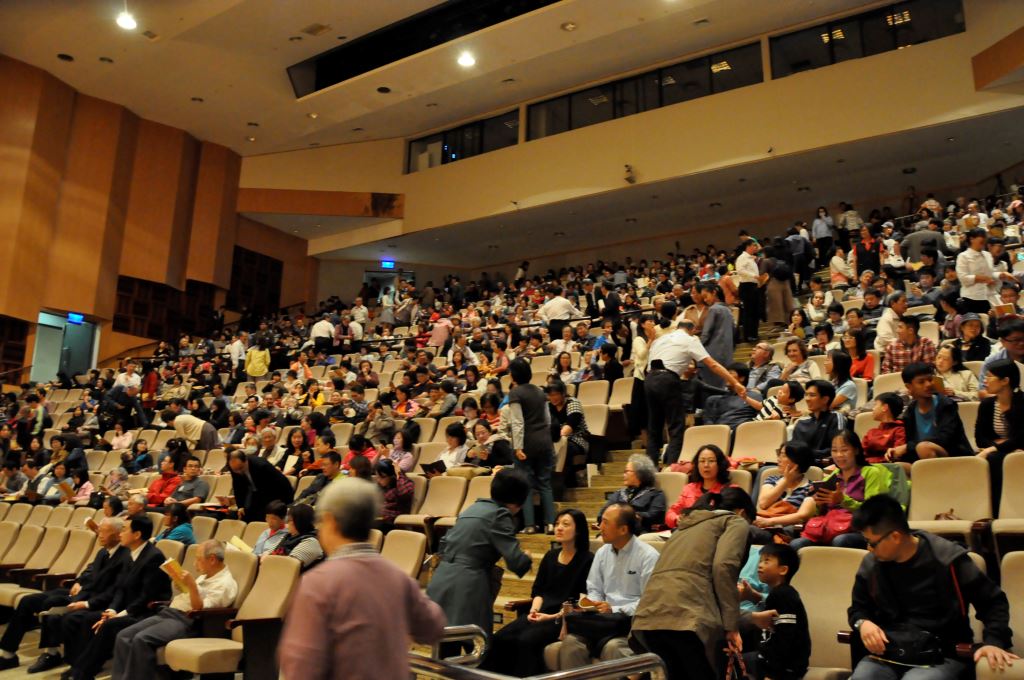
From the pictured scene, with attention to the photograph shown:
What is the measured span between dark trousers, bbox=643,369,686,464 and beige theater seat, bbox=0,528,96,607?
4.71 metres

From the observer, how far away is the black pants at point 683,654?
9.82 ft

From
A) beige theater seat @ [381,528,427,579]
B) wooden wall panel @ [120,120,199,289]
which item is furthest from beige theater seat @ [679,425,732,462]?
wooden wall panel @ [120,120,199,289]

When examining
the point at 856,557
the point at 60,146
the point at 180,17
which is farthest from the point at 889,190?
the point at 60,146

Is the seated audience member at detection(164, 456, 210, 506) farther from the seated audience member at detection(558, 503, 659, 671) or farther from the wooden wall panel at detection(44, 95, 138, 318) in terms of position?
the wooden wall panel at detection(44, 95, 138, 318)

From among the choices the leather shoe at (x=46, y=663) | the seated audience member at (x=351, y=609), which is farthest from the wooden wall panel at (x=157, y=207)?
the seated audience member at (x=351, y=609)

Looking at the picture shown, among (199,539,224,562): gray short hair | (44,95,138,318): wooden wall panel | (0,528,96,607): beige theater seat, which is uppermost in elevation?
(44,95,138,318): wooden wall panel

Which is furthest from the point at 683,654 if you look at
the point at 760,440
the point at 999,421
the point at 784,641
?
the point at 760,440

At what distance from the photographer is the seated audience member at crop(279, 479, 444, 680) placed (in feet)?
5.96

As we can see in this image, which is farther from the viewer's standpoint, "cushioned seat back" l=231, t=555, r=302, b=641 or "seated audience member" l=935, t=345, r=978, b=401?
"seated audience member" l=935, t=345, r=978, b=401

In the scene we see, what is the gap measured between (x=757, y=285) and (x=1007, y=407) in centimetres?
482

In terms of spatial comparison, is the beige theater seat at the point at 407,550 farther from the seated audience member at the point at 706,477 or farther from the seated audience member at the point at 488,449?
the seated audience member at the point at 488,449

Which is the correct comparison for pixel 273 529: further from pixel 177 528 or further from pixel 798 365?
pixel 798 365

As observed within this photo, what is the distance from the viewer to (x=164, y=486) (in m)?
8.05

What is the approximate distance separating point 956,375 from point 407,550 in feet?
12.1
